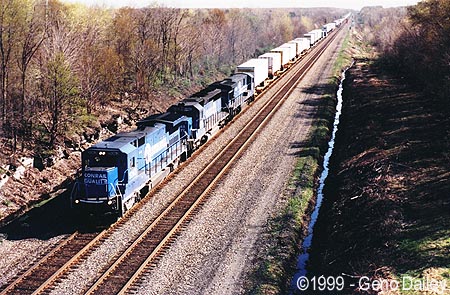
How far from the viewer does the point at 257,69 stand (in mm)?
53844

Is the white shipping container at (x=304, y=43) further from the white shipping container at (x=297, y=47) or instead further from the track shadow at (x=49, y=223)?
the track shadow at (x=49, y=223)

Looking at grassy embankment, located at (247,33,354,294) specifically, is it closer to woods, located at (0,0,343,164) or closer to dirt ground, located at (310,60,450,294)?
dirt ground, located at (310,60,450,294)

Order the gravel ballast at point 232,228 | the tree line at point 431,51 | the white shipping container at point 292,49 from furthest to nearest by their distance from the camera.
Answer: the white shipping container at point 292,49, the tree line at point 431,51, the gravel ballast at point 232,228

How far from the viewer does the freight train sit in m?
21.5

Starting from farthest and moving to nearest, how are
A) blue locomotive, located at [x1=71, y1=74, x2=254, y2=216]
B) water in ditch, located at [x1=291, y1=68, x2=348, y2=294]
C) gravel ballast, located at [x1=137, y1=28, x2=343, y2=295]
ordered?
1. blue locomotive, located at [x1=71, y1=74, x2=254, y2=216]
2. water in ditch, located at [x1=291, y1=68, x2=348, y2=294]
3. gravel ballast, located at [x1=137, y1=28, x2=343, y2=295]

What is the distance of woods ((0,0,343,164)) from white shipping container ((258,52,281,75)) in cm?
850

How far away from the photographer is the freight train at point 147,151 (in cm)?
2155

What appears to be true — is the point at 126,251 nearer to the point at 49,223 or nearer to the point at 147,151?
the point at 49,223

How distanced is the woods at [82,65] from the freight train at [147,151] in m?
7.55

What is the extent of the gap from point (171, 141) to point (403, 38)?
46.0m

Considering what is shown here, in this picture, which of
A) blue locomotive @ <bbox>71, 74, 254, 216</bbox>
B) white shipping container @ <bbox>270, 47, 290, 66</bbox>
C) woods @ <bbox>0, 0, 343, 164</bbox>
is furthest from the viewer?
white shipping container @ <bbox>270, 47, 290, 66</bbox>

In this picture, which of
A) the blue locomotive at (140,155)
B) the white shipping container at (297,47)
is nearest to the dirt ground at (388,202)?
the blue locomotive at (140,155)

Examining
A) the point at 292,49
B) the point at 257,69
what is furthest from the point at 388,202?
the point at 292,49

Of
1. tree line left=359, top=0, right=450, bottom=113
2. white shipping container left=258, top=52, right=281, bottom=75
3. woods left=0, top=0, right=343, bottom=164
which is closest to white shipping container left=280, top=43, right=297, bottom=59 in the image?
white shipping container left=258, top=52, right=281, bottom=75
